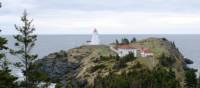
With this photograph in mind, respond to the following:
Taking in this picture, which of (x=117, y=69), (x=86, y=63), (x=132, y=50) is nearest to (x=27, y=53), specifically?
(x=117, y=69)

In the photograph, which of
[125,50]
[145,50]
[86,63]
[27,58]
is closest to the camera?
[27,58]

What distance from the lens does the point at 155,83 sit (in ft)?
326

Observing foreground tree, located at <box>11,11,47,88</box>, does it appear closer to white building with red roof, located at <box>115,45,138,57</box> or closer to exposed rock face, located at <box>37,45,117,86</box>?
exposed rock face, located at <box>37,45,117,86</box>

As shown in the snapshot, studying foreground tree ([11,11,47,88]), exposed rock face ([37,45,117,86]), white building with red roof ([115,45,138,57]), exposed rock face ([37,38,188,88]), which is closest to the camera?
foreground tree ([11,11,47,88])

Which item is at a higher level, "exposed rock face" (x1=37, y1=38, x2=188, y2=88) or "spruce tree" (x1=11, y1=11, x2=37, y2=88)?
"spruce tree" (x1=11, y1=11, x2=37, y2=88)

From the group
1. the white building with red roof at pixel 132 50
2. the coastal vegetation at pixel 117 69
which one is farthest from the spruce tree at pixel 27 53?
the white building with red roof at pixel 132 50

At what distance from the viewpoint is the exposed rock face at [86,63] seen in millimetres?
129125

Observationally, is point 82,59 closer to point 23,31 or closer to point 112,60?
point 112,60

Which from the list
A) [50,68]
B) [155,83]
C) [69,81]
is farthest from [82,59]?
[155,83]

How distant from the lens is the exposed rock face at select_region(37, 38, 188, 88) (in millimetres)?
129125

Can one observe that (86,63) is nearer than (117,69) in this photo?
No

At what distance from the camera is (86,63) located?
14525 cm

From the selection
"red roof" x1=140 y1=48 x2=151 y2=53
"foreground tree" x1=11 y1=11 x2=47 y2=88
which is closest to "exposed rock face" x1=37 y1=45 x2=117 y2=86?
"red roof" x1=140 y1=48 x2=151 y2=53

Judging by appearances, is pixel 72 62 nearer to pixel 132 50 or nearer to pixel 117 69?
pixel 132 50
